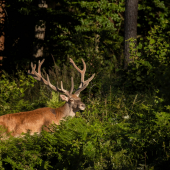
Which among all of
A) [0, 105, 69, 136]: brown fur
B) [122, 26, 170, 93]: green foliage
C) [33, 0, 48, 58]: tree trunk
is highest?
[33, 0, 48, 58]: tree trunk

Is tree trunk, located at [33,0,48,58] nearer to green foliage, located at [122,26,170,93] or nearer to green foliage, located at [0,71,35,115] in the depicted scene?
green foliage, located at [0,71,35,115]

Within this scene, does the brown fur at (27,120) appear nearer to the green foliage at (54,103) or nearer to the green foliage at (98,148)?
the green foliage at (54,103)

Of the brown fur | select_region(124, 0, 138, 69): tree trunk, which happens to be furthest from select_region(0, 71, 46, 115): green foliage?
select_region(124, 0, 138, 69): tree trunk

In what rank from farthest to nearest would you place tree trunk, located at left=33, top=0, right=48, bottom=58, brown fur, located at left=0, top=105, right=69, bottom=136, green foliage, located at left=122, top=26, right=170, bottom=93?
tree trunk, located at left=33, top=0, right=48, bottom=58, green foliage, located at left=122, top=26, right=170, bottom=93, brown fur, located at left=0, top=105, right=69, bottom=136

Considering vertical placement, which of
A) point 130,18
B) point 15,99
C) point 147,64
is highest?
point 130,18

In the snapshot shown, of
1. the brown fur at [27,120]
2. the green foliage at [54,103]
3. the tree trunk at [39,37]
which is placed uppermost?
the tree trunk at [39,37]

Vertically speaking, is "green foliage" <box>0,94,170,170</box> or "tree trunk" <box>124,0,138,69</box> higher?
"tree trunk" <box>124,0,138,69</box>

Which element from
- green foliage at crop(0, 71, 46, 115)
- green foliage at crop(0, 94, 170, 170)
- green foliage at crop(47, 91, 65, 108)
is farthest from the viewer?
green foliage at crop(0, 71, 46, 115)

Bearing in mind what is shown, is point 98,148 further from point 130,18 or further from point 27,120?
point 130,18

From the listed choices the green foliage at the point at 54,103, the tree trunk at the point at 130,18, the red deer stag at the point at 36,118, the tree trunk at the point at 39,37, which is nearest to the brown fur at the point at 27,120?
the red deer stag at the point at 36,118

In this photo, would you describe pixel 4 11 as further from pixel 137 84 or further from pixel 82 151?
pixel 82 151

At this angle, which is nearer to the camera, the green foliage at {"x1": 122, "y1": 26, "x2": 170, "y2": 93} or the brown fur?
the brown fur

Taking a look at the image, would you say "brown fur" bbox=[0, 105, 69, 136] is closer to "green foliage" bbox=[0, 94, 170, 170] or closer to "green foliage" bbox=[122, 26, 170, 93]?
"green foliage" bbox=[0, 94, 170, 170]

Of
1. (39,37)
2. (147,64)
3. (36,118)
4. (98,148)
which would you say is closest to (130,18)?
(147,64)
